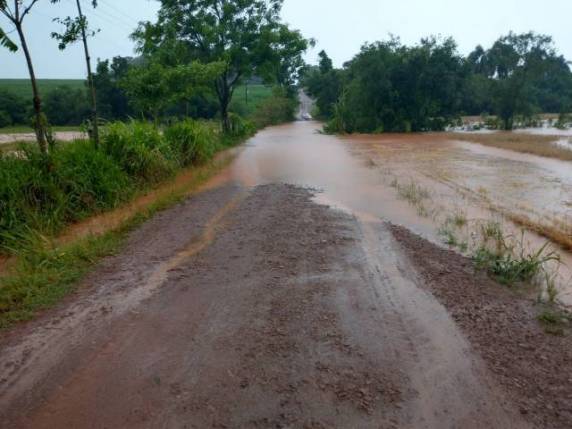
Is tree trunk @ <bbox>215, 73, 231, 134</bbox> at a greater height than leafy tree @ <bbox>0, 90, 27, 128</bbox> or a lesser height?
greater

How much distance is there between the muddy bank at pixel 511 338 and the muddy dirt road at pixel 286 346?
1 centimetres

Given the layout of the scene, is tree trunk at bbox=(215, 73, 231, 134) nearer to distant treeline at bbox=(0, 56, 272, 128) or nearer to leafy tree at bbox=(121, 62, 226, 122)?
leafy tree at bbox=(121, 62, 226, 122)

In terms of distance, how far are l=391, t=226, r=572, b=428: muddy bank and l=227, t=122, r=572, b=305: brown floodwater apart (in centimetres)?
75

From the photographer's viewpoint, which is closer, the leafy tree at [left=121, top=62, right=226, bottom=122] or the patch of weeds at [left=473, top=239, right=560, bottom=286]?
the patch of weeds at [left=473, top=239, right=560, bottom=286]

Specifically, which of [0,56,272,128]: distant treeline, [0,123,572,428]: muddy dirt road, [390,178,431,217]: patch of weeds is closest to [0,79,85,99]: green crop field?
[0,56,272,128]: distant treeline

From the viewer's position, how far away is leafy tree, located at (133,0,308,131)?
779 inches

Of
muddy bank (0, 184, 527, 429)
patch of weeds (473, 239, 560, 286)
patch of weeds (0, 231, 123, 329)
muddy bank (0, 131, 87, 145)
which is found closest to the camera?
muddy bank (0, 184, 527, 429)

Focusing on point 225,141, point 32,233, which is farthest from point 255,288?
point 225,141

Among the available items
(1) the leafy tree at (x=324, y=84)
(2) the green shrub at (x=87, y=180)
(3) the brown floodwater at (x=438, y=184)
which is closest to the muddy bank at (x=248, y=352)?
(3) the brown floodwater at (x=438, y=184)

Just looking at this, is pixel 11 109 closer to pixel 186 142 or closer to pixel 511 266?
pixel 186 142

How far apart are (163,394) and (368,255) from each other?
124 inches

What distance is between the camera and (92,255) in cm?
527

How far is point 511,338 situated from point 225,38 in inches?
778

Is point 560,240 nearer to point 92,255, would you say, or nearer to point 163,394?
point 163,394
